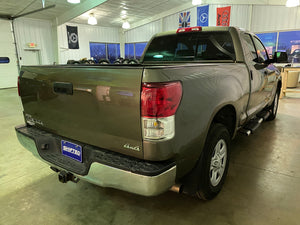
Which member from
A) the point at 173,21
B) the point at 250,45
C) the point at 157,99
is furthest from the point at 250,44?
the point at 173,21

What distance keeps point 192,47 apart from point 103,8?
1081 centimetres

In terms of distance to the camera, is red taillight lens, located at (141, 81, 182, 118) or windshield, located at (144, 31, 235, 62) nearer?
red taillight lens, located at (141, 81, 182, 118)

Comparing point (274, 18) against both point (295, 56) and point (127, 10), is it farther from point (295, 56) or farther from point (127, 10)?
point (127, 10)

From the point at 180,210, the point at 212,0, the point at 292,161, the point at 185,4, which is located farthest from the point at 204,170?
the point at 185,4

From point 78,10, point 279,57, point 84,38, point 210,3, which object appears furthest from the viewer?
point 84,38

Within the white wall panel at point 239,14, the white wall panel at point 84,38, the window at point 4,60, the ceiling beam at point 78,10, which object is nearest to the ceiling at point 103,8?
the ceiling beam at point 78,10

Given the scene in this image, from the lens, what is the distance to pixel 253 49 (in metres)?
3.00

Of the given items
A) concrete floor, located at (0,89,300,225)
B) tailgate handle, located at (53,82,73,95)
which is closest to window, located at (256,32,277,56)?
concrete floor, located at (0,89,300,225)

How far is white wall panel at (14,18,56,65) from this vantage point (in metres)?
12.4

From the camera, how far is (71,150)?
1680 mm

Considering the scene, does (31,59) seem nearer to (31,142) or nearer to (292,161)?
(31,142)

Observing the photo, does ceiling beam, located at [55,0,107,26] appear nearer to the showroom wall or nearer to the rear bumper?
the showroom wall

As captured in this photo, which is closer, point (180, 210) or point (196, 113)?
point (196, 113)

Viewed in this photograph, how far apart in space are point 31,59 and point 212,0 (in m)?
11.1
